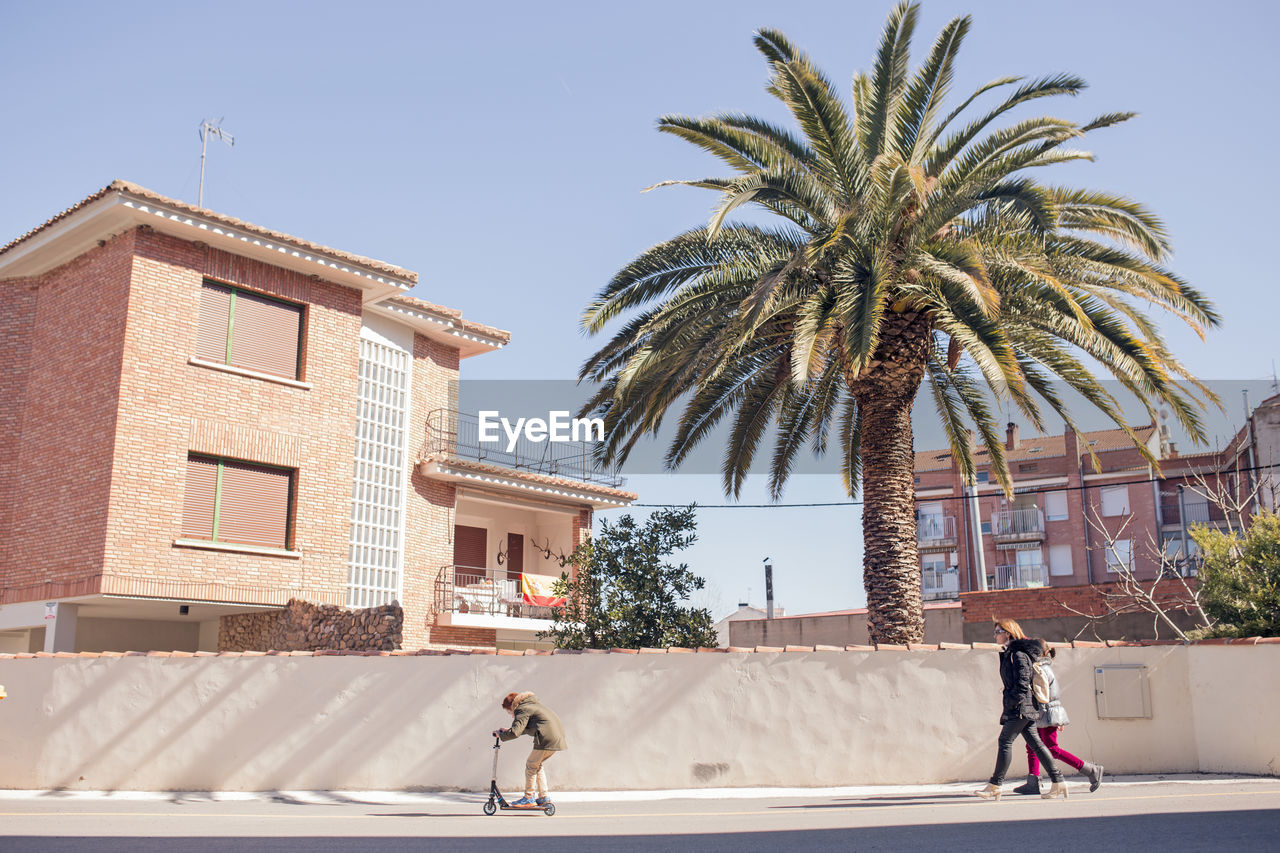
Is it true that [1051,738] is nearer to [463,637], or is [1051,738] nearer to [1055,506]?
[463,637]

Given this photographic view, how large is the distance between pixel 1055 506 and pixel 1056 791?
5729 centimetres

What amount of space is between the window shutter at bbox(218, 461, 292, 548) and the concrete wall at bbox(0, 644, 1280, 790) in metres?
6.64

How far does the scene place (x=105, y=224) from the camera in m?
19.8

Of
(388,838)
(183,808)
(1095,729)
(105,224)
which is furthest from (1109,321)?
(105,224)

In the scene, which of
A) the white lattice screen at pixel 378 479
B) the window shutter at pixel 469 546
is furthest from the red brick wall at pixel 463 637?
the window shutter at pixel 469 546

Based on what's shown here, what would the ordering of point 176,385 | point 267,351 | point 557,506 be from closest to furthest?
point 176,385
point 267,351
point 557,506

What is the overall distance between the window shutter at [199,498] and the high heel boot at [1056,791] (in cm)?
1493

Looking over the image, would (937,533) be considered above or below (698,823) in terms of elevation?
above

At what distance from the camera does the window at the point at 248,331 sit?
2050 cm

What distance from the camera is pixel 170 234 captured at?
2000cm

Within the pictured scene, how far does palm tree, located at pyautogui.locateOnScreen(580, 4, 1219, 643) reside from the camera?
Answer: 1343cm

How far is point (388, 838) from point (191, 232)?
14476mm

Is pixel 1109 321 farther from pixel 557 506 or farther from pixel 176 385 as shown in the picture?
pixel 557 506

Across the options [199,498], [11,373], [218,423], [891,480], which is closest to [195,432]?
[218,423]
